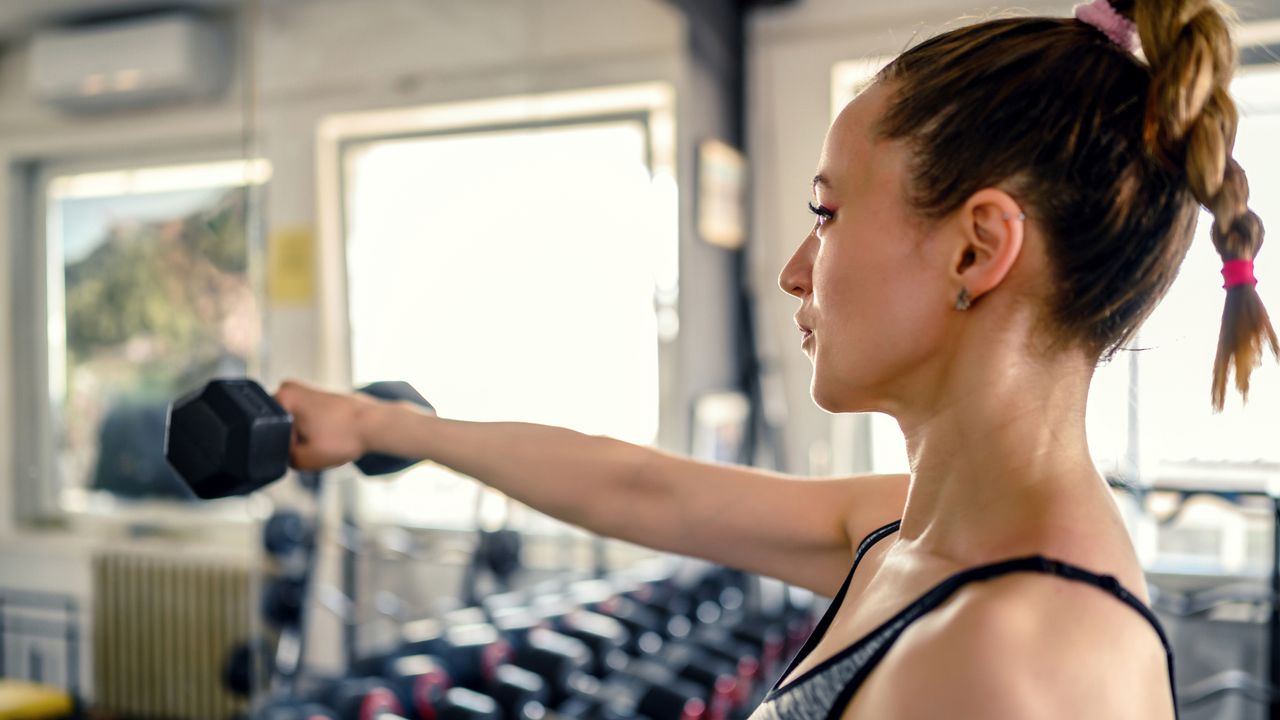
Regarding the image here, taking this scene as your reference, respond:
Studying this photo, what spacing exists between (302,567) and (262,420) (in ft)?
3.91

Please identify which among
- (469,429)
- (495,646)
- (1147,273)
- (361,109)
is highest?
(361,109)

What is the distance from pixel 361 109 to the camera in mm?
2203

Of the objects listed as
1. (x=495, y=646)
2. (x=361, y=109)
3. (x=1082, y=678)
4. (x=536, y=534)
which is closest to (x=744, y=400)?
(x=536, y=534)

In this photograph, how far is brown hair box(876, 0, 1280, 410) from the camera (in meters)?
0.71

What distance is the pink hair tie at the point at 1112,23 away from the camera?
757mm

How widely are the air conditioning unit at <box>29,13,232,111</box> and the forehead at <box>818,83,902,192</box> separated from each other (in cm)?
106

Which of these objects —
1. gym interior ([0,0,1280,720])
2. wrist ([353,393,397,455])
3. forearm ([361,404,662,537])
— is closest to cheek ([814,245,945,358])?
gym interior ([0,0,1280,720])

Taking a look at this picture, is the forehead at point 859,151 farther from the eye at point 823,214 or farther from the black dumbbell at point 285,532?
the black dumbbell at point 285,532

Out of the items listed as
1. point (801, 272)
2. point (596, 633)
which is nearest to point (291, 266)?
point (596, 633)

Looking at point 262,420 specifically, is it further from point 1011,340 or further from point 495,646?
point 495,646

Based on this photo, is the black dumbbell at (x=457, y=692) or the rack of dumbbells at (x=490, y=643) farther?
the black dumbbell at (x=457, y=692)

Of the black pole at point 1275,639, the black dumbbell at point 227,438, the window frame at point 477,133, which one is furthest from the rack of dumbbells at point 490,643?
the black pole at point 1275,639

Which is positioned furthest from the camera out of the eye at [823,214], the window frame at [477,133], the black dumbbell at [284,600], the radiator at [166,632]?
the window frame at [477,133]

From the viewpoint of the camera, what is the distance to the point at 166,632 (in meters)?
1.65
